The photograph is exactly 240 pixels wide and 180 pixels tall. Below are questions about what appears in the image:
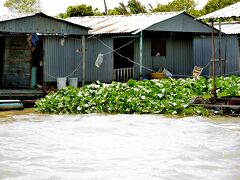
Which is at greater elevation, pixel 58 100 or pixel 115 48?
pixel 115 48

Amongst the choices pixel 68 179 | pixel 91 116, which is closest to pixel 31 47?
pixel 91 116

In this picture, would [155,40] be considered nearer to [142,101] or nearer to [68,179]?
[142,101]

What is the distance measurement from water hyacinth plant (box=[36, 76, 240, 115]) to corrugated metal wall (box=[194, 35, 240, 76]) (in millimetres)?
7124

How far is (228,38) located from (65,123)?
14.6 metres

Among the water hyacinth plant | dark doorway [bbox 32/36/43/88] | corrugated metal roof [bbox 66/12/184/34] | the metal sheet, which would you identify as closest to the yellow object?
corrugated metal roof [bbox 66/12/184/34]

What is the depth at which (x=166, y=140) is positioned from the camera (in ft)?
36.7

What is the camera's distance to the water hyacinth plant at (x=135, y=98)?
15430mm

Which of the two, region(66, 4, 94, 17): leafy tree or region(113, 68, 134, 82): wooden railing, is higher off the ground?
region(66, 4, 94, 17): leafy tree

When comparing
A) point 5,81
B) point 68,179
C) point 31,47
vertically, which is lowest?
point 68,179

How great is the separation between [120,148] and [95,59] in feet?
38.5

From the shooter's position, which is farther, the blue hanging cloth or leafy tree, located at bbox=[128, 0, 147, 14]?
leafy tree, located at bbox=[128, 0, 147, 14]

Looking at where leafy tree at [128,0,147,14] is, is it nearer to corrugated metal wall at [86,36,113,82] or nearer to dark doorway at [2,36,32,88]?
corrugated metal wall at [86,36,113,82]

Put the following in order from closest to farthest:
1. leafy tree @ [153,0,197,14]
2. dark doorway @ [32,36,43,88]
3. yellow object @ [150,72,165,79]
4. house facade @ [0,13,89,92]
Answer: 1. house facade @ [0,13,89,92]
2. dark doorway @ [32,36,43,88]
3. yellow object @ [150,72,165,79]
4. leafy tree @ [153,0,197,14]

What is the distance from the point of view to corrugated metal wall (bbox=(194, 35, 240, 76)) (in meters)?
24.9
